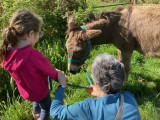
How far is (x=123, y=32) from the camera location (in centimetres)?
319

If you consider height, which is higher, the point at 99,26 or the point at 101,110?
the point at 99,26

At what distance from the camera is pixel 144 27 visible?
3117mm

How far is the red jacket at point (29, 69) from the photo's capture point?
5.36 ft

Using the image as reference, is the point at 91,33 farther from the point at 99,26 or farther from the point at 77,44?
the point at 99,26

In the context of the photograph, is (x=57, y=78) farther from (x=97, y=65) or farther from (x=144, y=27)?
(x=144, y=27)

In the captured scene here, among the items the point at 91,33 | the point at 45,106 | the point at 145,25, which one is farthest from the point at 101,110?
the point at 145,25

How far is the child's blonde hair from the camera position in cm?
164

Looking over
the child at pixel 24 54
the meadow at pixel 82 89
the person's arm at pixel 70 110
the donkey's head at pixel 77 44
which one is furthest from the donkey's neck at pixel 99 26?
the person's arm at pixel 70 110

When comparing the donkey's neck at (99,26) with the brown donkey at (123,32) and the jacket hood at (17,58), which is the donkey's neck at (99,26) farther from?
the jacket hood at (17,58)

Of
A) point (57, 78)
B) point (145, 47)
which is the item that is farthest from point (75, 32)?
point (145, 47)

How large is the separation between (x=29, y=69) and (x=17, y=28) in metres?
0.51

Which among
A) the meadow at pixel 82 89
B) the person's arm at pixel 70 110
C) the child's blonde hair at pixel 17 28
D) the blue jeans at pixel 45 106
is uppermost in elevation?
the child's blonde hair at pixel 17 28

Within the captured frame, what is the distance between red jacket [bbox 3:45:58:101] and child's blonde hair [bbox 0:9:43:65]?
94 millimetres

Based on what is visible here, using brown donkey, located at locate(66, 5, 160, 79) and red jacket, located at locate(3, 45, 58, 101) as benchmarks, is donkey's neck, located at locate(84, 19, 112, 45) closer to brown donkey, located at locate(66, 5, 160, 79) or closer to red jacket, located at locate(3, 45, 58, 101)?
brown donkey, located at locate(66, 5, 160, 79)
